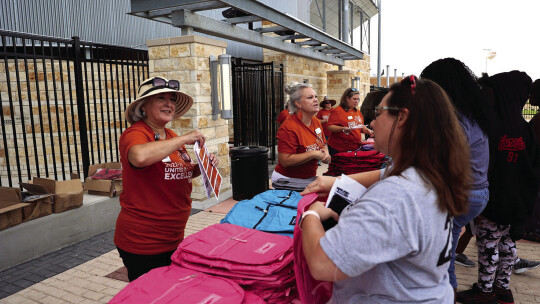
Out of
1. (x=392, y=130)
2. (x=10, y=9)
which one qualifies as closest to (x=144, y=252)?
Answer: (x=392, y=130)

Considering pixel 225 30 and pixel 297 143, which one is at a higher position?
pixel 225 30

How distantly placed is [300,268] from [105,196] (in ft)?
16.5

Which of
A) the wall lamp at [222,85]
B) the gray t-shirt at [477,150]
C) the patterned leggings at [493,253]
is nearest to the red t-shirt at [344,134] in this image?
the wall lamp at [222,85]

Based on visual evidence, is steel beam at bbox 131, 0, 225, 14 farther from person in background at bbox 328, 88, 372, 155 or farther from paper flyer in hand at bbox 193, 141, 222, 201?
paper flyer in hand at bbox 193, 141, 222, 201

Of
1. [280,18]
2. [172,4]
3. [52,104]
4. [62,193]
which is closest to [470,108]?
[172,4]

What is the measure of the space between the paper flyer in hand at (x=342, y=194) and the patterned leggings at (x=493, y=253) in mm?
2536

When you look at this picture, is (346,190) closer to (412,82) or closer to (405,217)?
(405,217)

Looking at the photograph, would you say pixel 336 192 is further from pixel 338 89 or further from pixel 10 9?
pixel 338 89

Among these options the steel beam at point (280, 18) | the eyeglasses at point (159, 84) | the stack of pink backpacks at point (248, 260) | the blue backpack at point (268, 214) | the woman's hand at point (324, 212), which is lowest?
the stack of pink backpacks at point (248, 260)

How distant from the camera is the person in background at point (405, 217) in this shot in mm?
1147

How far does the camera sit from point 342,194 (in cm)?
153

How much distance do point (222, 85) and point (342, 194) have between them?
206 inches

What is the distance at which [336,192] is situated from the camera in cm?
153

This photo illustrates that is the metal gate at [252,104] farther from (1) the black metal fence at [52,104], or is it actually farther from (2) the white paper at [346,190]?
(2) the white paper at [346,190]
